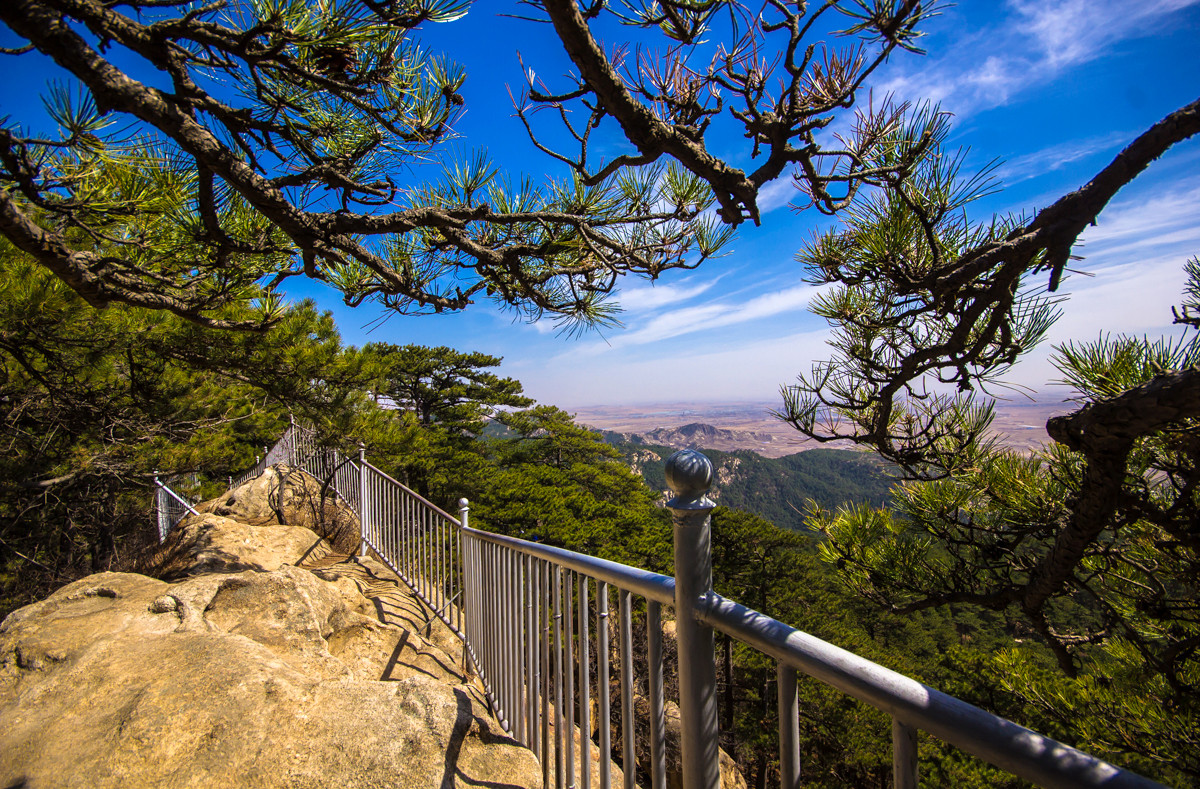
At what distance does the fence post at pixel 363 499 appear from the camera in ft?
16.9

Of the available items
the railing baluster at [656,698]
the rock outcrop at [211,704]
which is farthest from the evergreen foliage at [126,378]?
the railing baluster at [656,698]

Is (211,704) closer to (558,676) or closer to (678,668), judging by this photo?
(558,676)

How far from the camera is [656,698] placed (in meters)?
1.22

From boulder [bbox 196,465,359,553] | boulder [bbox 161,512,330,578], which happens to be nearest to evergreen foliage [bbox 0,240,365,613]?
boulder [bbox 196,465,359,553]

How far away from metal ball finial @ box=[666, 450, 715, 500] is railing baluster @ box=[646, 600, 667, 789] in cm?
33

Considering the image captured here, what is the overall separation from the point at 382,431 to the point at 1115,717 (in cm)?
665

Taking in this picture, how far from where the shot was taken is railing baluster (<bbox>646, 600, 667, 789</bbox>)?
1.21 metres

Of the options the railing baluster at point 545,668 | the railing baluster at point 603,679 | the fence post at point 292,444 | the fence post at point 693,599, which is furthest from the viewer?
the fence post at point 292,444

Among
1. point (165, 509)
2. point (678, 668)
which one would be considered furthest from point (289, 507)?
point (678, 668)

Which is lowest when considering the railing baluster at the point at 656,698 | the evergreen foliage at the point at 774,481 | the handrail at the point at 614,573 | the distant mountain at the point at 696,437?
the evergreen foliage at the point at 774,481

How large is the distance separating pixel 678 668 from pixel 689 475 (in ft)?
1.33

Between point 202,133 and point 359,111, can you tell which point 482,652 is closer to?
point 202,133

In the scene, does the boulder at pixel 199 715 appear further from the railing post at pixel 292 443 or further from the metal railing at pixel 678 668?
the railing post at pixel 292 443

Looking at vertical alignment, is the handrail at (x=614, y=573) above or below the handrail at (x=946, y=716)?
below
